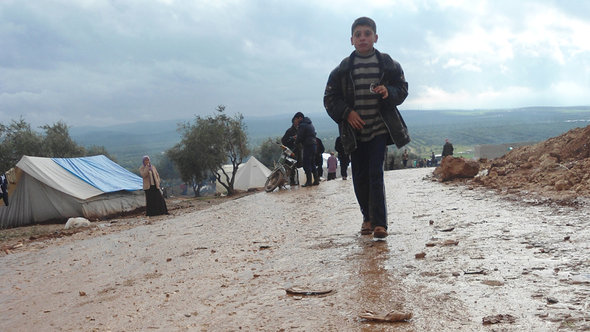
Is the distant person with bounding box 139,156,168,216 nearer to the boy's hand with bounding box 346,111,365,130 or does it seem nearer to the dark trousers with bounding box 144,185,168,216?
the dark trousers with bounding box 144,185,168,216

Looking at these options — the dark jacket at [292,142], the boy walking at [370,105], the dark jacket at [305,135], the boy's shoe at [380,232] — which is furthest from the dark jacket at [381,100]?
the dark jacket at [292,142]

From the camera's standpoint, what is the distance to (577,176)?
589 cm

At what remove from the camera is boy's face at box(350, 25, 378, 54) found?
416cm

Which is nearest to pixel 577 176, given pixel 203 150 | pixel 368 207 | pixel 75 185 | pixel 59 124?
pixel 368 207

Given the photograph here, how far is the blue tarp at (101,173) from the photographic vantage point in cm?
1895

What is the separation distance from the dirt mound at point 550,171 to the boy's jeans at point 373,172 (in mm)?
2303

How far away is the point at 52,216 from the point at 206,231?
14.0 m

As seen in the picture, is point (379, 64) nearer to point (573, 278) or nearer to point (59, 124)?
point (573, 278)

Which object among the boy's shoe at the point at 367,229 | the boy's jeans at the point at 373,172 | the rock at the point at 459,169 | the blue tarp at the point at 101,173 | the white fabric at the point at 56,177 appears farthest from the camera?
the blue tarp at the point at 101,173

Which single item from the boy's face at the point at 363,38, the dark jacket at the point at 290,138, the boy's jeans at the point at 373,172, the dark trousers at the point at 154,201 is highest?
the boy's face at the point at 363,38

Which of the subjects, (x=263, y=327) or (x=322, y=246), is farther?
(x=322, y=246)

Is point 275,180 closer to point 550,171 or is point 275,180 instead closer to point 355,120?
point 550,171

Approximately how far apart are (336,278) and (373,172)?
55.8 inches

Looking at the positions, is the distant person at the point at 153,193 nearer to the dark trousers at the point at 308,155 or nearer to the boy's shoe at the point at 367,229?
the dark trousers at the point at 308,155
